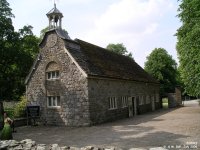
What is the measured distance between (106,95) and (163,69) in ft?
114

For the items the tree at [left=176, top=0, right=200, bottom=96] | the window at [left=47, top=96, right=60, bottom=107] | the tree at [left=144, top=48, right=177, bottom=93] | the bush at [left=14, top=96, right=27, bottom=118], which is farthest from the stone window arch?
the tree at [left=144, top=48, right=177, bottom=93]

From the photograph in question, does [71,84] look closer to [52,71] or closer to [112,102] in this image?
[52,71]

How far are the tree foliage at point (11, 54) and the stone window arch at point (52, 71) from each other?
7116 mm

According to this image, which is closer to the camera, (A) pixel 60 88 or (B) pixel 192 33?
(B) pixel 192 33

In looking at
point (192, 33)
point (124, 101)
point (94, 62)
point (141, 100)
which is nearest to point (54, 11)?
point (94, 62)

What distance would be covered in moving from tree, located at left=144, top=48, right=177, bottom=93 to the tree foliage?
99.0 ft

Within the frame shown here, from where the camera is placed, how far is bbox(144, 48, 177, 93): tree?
56531 millimetres

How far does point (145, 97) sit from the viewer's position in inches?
1437

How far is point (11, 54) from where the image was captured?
3062 cm

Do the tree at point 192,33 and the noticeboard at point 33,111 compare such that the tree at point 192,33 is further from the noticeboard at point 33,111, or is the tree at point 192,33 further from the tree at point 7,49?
the tree at point 7,49

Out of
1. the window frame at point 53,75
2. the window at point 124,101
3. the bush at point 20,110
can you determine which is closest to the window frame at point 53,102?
the window frame at point 53,75

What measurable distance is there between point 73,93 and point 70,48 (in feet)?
13.8

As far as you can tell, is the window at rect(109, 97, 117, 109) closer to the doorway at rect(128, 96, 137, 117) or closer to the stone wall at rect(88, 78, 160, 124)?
the stone wall at rect(88, 78, 160, 124)

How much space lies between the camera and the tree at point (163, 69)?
185 feet
